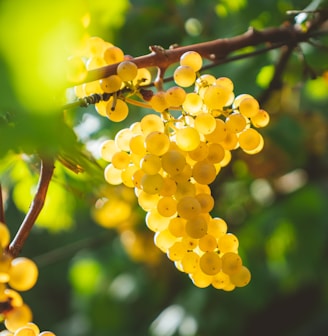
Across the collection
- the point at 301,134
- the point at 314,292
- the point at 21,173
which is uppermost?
the point at 21,173

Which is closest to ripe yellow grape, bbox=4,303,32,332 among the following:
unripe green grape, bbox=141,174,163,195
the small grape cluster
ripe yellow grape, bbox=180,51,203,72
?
the small grape cluster

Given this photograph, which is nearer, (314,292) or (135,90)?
(135,90)

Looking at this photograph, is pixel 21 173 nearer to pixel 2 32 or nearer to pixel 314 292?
pixel 2 32

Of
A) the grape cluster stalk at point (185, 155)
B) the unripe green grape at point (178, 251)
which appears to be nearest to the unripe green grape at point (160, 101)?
the grape cluster stalk at point (185, 155)

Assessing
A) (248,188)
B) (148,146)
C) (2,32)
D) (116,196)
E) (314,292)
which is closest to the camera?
(2,32)

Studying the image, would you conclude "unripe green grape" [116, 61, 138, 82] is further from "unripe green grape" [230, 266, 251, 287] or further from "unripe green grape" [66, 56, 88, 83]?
"unripe green grape" [230, 266, 251, 287]

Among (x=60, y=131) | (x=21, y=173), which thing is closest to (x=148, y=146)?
(x=60, y=131)

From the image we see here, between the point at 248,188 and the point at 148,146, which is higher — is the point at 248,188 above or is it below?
below
